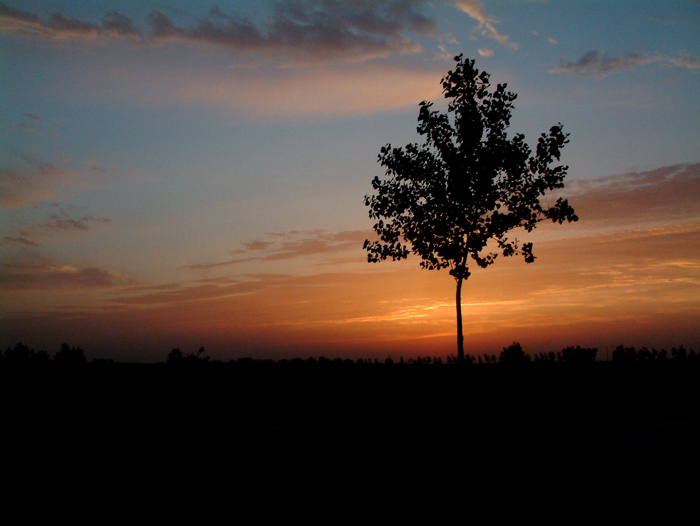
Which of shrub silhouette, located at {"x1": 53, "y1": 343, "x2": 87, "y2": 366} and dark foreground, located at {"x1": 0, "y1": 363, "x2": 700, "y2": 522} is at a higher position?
shrub silhouette, located at {"x1": 53, "y1": 343, "x2": 87, "y2": 366}

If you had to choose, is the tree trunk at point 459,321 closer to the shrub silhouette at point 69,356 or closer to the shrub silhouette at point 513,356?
the shrub silhouette at point 69,356

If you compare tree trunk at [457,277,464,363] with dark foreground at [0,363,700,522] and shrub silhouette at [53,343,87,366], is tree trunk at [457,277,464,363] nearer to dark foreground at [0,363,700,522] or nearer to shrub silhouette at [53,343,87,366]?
dark foreground at [0,363,700,522]

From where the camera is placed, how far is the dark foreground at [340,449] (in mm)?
6895

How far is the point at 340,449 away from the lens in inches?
460

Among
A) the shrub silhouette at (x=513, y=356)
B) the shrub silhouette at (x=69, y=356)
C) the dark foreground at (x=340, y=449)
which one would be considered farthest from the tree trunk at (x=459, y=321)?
the shrub silhouette at (x=513, y=356)

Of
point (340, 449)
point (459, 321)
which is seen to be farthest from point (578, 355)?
point (340, 449)

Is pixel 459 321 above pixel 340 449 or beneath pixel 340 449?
above

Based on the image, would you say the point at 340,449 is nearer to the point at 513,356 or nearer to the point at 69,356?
the point at 69,356

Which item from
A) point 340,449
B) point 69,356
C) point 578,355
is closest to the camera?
point 340,449

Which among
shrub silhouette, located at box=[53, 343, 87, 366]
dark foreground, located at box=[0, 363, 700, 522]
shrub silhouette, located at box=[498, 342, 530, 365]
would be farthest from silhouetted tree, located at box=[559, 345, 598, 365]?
shrub silhouette, located at box=[53, 343, 87, 366]

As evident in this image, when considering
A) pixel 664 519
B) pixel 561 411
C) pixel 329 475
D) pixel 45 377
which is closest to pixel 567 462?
pixel 664 519

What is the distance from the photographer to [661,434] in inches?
299

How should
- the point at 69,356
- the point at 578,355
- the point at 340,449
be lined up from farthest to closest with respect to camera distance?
1. the point at 578,355
2. the point at 69,356
3. the point at 340,449

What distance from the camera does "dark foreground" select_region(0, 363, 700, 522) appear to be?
689 cm
